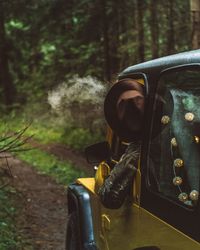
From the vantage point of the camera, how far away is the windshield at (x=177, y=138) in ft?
11.0

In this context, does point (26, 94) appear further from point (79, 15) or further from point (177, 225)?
point (177, 225)

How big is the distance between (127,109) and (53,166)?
43.5ft

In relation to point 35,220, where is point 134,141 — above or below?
above

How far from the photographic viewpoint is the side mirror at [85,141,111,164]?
202 inches

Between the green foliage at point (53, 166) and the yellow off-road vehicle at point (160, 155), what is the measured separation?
10743 millimetres

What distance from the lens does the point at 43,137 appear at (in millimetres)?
24250

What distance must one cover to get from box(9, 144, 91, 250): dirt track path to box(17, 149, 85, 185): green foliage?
1.00ft

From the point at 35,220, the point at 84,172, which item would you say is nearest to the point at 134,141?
the point at 35,220

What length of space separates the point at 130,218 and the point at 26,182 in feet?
34.8

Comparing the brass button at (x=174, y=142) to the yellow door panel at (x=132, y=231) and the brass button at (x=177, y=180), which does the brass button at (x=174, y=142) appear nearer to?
the brass button at (x=177, y=180)

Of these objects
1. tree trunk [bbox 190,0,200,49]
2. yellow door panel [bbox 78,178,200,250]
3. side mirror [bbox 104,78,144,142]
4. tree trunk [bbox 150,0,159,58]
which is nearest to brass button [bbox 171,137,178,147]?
side mirror [bbox 104,78,144,142]

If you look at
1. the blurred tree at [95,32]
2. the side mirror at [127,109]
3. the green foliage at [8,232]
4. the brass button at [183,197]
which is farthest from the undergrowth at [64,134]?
the brass button at [183,197]

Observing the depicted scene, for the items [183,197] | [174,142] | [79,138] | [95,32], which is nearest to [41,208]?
[174,142]

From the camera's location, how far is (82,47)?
22547 millimetres
